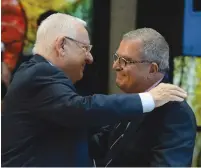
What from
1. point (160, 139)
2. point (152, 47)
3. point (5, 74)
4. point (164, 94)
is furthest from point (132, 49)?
point (5, 74)

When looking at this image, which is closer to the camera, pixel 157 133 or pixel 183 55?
pixel 157 133

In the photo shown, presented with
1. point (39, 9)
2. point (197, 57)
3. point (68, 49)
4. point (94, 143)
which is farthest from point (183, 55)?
point (68, 49)

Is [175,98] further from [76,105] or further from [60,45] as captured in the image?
[60,45]

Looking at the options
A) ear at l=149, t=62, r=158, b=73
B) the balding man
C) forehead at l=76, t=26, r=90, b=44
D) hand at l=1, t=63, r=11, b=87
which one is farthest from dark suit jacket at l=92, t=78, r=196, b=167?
hand at l=1, t=63, r=11, b=87

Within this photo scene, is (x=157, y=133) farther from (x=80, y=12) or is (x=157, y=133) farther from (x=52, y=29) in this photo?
(x=80, y=12)

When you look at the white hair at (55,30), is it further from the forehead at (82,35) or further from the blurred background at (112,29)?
the blurred background at (112,29)

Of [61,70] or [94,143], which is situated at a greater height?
[61,70]

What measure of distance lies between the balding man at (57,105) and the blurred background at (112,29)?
1.58 m

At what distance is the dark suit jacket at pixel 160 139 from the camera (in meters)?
2.02

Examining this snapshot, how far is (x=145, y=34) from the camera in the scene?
7.31 ft

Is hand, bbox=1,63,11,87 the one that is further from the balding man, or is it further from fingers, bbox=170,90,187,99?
fingers, bbox=170,90,187,99

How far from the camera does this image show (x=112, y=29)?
3.80 m

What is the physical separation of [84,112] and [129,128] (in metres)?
0.38

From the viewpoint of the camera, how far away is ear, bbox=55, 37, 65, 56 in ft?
6.93
